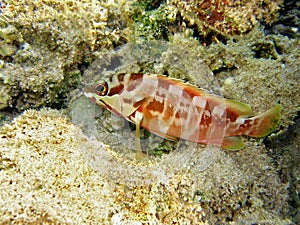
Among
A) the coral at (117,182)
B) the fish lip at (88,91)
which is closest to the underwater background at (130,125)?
the coral at (117,182)

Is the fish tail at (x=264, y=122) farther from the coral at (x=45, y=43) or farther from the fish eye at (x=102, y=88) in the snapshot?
the coral at (x=45, y=43)

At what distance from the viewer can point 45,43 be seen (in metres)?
2.72

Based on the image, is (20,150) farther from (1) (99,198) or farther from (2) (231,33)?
(2) (231,33)

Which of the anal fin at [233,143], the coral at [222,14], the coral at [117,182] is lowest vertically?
the coral at [117,182]

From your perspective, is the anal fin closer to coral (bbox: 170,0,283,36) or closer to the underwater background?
the underwater background

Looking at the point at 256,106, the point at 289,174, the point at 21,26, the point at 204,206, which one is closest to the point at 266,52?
the point at 256,106

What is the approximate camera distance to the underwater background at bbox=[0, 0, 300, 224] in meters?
2.24

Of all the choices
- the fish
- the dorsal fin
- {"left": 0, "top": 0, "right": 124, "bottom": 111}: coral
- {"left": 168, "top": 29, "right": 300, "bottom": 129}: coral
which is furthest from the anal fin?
{"left": 0, "top": 0, "right": 124, "bottom": 111}: coral

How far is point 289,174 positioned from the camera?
Answer: 10.4ft

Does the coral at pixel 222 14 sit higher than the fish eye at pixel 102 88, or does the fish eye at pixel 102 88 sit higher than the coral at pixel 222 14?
the coral at pixel 222 14

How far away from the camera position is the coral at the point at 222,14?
3.08 meters

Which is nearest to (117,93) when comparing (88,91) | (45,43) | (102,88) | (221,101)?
(102,88)

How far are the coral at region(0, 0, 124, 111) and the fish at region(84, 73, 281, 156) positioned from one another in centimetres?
45

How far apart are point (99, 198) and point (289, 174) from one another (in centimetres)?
247
